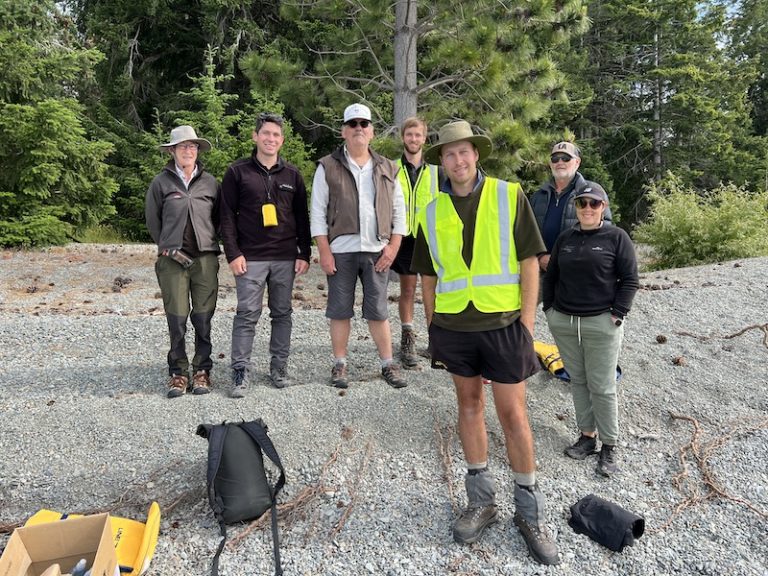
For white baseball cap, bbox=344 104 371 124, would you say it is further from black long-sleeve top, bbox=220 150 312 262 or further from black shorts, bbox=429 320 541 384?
black shorts, bbox=429 320 541 384

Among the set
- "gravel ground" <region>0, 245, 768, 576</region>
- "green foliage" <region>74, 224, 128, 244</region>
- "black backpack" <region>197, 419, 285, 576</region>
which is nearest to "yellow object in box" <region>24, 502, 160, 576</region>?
"gravel ground" <region>0, 245, 768, 576</region>

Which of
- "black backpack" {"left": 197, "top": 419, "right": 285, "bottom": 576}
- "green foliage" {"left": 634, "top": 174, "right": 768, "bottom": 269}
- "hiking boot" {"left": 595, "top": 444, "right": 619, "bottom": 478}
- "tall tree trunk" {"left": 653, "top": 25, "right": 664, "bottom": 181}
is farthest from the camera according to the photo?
"tall tree trunk" {"left": 653, "top": 25, "right": 664, "bottom": 181}

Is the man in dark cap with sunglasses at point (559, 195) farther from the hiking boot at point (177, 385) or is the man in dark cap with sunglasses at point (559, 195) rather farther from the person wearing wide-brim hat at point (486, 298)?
the hiking boot at point (177, 385)

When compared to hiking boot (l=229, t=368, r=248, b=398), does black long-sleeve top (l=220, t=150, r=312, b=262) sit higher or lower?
higher

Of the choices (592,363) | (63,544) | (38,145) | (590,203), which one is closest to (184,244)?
(63,544)

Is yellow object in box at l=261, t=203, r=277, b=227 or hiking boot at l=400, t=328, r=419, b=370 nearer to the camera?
yellow object in box at l=261, t=203, r=277, b=227

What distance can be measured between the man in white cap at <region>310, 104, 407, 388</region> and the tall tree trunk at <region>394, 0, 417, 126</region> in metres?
5.01

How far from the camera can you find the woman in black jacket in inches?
136

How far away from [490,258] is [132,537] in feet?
7.53

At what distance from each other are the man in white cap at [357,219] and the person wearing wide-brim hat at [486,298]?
1.58 m

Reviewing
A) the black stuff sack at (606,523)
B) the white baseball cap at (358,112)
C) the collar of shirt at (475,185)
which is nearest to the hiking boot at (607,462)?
the black stuff sack at (606,523)

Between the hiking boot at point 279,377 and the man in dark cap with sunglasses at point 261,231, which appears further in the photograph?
the hiking boot at point 279,377

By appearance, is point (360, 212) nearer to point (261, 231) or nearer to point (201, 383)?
point (261, 231)

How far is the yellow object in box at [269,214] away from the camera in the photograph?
14.6 feet
